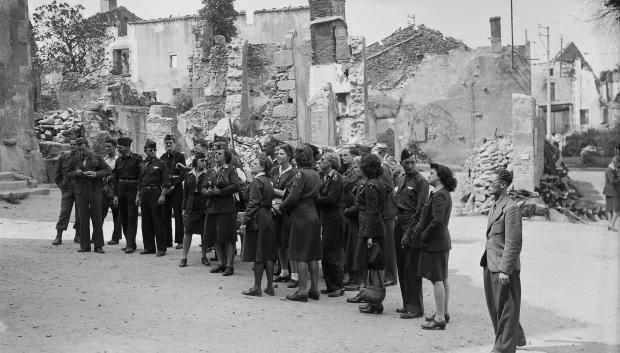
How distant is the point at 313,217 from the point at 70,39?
35.6 m

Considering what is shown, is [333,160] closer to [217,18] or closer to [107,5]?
[217,18]

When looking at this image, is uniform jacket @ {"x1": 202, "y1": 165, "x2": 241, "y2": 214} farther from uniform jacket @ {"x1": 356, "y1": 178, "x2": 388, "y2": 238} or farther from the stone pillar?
the stone pillar

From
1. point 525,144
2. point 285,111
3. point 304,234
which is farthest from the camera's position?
point 525,144

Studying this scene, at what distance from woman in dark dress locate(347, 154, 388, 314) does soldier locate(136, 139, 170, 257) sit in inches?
140

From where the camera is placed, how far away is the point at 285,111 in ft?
51.3

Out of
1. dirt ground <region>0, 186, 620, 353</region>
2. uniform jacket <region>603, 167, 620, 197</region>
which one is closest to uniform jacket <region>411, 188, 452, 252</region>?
dirt ground <region>0, 186, 620, 353</region>

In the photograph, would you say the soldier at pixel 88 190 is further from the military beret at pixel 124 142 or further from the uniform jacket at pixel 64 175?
the military beret at pixel 124 142

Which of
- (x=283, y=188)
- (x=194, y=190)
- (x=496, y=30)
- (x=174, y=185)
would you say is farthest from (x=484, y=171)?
(x=496, y=30)

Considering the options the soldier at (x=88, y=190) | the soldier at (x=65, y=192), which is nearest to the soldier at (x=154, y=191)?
the soldier at (x=88, y=190)

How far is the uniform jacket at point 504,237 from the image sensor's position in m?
6.10

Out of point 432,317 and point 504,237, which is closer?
point 504,237

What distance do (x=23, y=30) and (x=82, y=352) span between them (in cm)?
1468

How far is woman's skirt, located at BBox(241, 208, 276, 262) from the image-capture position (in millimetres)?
8109

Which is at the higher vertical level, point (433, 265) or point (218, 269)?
point (433, 265)
